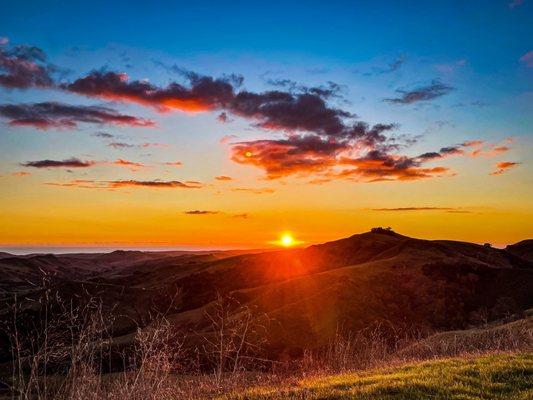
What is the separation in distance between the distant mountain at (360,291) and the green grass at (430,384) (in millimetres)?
29801

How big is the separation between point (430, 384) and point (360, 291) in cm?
5567

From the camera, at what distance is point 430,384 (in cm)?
1082

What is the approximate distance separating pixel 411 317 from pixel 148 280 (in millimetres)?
82154

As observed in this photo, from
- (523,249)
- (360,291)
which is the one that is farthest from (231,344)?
(523,249)

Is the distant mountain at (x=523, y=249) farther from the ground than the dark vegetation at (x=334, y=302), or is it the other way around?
the distant mountain at (x=523, y=249)

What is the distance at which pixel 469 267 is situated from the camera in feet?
245

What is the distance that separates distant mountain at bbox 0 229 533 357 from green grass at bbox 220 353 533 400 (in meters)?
29.8

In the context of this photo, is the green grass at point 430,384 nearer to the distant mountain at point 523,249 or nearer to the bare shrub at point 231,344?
the bare shrub at point 231,344

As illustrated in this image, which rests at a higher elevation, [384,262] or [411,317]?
[384,262]

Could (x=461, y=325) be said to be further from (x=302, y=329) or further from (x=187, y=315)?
(x=187, y=315)

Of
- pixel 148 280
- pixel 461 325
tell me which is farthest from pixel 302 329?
pixel 148 280

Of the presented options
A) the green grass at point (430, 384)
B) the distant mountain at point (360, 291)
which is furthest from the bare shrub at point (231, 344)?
the distant mountain at point (360, 291)

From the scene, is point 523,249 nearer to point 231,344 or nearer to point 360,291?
point 360,291

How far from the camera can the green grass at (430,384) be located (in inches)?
396
